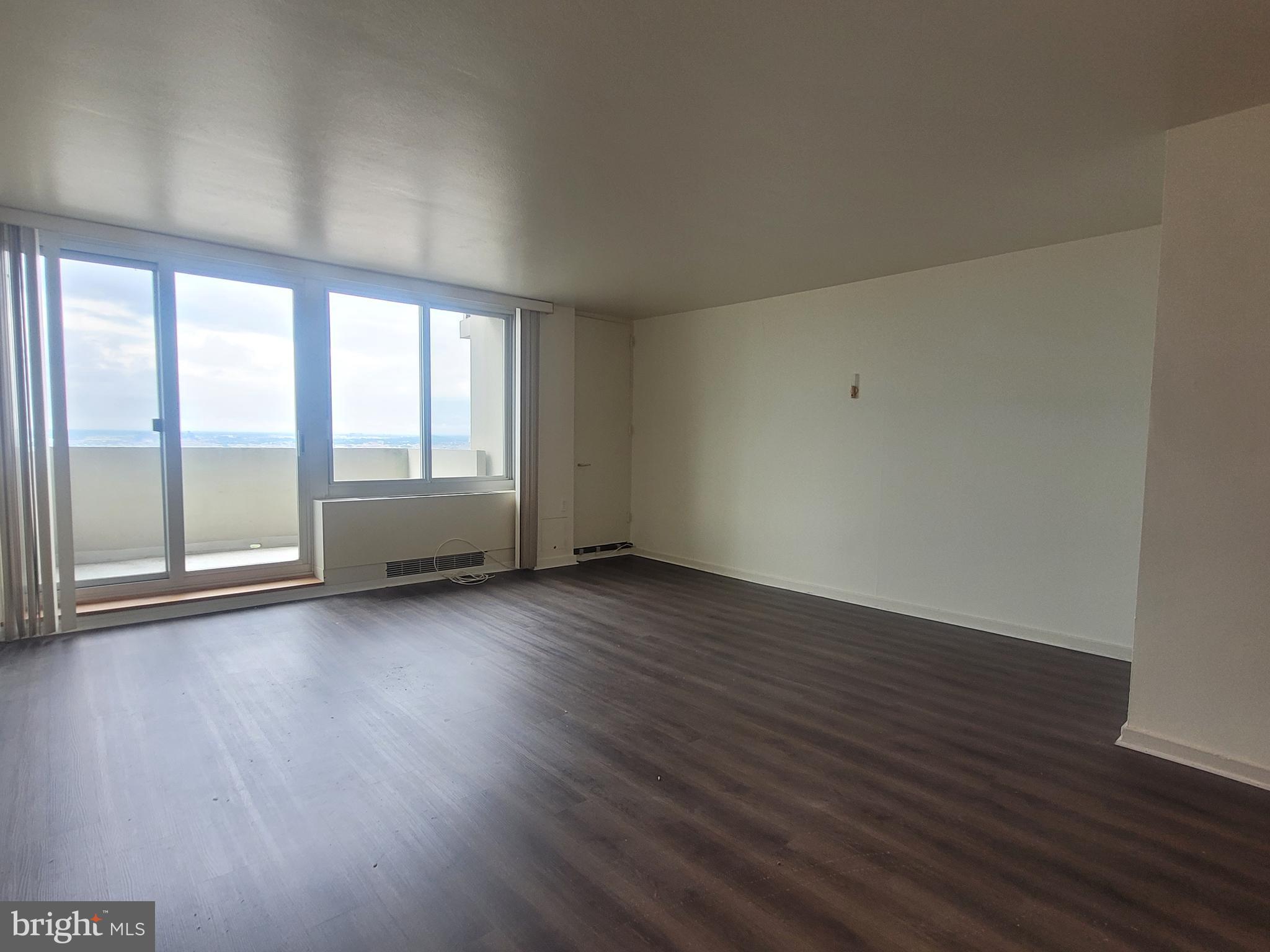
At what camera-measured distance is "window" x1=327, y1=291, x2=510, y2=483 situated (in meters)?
5.12

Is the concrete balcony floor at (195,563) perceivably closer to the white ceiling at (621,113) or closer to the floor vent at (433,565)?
the floor vent at (433,565)

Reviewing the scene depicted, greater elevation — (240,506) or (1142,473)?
(1142,473)

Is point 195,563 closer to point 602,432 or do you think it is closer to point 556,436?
point 556,436

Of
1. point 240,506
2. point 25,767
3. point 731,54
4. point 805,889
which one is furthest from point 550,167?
point 240,506

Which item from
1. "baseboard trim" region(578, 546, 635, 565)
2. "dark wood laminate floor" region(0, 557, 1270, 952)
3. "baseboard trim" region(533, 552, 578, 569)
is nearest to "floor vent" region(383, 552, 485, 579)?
"baseboard trim" region(533, 552, 578, 569)

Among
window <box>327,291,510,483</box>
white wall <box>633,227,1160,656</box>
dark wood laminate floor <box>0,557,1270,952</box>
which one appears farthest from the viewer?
window <box>327,291,510,483</box>

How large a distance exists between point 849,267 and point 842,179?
1672mm

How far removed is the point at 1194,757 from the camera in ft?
7.88

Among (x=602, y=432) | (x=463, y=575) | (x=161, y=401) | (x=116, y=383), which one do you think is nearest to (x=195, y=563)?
(x=161, y=401)

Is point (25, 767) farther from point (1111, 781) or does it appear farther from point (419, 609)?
point (1111, 781)

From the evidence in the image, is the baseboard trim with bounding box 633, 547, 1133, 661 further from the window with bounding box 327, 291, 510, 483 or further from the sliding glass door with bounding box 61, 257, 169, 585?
the sliding glass door with bounding box 61, 257, 169, 585

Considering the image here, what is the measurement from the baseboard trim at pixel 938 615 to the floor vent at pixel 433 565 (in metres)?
2.14

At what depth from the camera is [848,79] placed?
2.08m

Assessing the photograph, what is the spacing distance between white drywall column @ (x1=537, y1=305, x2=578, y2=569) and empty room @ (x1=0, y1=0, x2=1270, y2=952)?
0.42m
